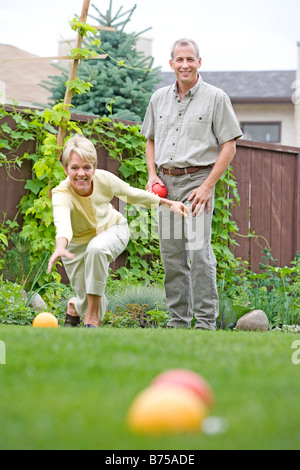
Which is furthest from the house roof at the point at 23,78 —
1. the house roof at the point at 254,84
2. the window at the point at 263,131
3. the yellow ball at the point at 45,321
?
the yellow ball at the point at 45,321

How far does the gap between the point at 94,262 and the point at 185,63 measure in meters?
1.70

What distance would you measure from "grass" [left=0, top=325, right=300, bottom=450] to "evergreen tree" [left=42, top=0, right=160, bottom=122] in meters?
6.11

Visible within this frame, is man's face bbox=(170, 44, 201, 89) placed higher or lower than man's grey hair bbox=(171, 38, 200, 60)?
lower

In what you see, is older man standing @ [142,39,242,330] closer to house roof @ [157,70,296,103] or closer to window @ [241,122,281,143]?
house roof @ [157,70,296,103]

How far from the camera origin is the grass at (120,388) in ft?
4.89

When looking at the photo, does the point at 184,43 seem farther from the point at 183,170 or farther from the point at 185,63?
the point at 183,170

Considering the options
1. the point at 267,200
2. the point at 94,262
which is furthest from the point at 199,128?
the point at 267,200

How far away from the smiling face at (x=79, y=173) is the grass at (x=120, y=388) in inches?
60.0

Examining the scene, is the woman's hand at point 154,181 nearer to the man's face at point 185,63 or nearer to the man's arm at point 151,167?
the man's arm at point 151,167

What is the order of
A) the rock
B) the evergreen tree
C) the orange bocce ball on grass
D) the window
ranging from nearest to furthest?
the orange bocce ball on grass
the rock
the evergreen tree
the window

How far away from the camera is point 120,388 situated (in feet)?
6.56

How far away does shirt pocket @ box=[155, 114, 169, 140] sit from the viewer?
5184mm

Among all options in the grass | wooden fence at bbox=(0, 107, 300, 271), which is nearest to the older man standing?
the grass

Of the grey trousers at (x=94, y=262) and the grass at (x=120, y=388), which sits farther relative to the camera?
the grey trousers at (x=94, y=262)
